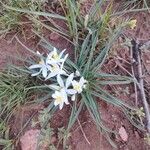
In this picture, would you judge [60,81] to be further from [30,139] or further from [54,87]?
[30,139]

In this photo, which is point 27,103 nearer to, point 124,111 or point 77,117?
point 77,117

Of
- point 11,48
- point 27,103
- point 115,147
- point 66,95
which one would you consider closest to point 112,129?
point 115,147

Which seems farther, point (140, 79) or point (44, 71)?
point (140, 79)

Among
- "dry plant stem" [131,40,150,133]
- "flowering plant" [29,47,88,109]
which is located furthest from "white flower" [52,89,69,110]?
"dry plant stem" [131,40,150,133]

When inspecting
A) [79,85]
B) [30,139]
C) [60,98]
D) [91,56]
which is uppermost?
[91,56]

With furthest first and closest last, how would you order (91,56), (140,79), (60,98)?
1. (140,79)
2. (91,56)
3. (60,98)

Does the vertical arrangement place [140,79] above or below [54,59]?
above

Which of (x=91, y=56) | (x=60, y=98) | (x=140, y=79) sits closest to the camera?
(x=60, y=98)

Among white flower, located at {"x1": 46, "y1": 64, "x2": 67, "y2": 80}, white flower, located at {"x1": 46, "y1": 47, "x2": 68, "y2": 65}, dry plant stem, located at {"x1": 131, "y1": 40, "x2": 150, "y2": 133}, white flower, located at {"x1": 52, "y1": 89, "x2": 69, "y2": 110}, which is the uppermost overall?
dry plant stem, located at {"x1": 131, "y1": 40, "x2": 150, "y2": 133}

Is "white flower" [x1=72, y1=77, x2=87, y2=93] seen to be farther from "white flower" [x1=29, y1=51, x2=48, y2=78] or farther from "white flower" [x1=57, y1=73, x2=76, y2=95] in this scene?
"white flower" [x1=29, y1=51, x2=48, y2=78]

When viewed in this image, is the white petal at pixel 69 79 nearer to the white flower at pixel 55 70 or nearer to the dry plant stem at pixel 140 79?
the white flower at pixel 55 70

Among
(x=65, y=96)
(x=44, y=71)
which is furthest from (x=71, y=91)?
(x=44, y=71)
